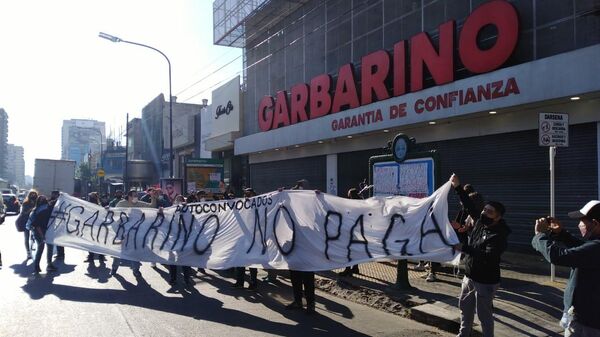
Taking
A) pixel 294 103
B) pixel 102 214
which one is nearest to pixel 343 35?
pixel 294 103

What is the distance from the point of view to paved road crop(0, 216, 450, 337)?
646 centimetres

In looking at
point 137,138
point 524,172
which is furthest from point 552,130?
point 137,138

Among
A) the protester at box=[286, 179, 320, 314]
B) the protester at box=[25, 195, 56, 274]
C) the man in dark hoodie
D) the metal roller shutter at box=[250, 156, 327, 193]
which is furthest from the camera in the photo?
the metal roller shutter at box=[250, 156, 327, 193]

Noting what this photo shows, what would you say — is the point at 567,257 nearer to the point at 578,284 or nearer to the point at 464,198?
the point at 578,284

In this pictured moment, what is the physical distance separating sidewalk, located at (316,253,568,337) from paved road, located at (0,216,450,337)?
11.1 inches

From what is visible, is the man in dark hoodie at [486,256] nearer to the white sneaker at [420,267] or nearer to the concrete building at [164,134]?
the white sneaker at [420,267]

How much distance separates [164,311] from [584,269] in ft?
18.8

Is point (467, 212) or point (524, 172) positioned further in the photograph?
point (524, 172)

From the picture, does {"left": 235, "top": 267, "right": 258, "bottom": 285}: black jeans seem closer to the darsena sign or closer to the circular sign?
the circular sign

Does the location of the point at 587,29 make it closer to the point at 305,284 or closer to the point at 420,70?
the point at 420,70

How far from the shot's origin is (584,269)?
3.79 m

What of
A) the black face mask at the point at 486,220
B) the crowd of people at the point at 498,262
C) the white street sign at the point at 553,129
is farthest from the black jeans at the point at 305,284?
the white street sign at the point at 553,129

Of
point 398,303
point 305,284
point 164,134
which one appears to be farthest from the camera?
point 164,134

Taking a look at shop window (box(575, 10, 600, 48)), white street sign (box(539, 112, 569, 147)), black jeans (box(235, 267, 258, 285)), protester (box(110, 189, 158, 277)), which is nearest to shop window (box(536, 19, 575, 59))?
shop window (box(575, 10, 600, 48))
